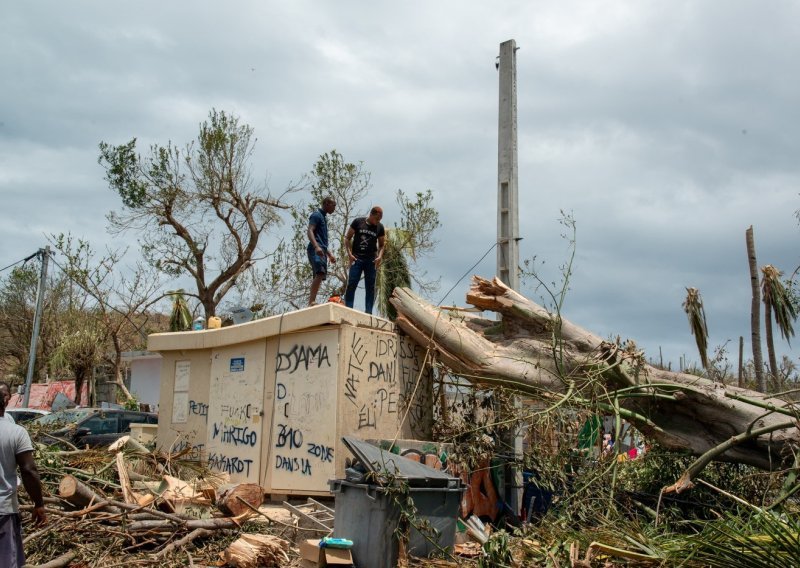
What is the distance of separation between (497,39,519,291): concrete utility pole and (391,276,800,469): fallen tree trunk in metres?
0.61

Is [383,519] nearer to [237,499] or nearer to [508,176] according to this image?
[237,499]

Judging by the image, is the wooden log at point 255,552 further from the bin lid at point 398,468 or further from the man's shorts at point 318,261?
the man's shorts at point 318,261

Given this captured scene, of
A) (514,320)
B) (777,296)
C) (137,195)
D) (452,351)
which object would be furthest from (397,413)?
(137,195)

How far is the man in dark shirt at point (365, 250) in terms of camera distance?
35.8ft

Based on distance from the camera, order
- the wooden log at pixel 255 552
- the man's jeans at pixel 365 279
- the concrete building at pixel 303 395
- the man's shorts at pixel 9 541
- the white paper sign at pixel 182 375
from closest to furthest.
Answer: the man's shorts at pixel 9 541 < the wooden log at pixel 255 552 < the concrete building at pixel 303 395 < the man's jeans at pixel 365 279 < the white paper sign at pixel 182 375

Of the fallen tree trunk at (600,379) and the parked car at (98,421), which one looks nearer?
the fallen tree trunk at (600,379)

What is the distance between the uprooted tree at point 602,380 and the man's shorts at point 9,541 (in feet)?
16.7

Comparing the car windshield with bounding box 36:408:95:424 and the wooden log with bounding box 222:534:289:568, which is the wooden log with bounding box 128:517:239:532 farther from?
the car windshield with bounding box 36:408:95:424

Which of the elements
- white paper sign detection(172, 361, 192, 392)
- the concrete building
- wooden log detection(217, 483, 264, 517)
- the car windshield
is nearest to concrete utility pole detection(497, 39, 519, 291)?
the concrete building

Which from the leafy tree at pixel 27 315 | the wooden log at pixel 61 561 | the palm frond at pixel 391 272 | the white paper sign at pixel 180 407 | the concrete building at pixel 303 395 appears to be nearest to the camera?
the wooden log at pixel 61 561

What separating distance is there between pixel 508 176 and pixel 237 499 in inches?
225

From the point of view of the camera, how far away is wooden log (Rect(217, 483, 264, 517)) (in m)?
8.42

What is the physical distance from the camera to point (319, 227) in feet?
36.5

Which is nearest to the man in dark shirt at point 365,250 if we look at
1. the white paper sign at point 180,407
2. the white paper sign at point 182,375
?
the white paper sign at point 182,375
